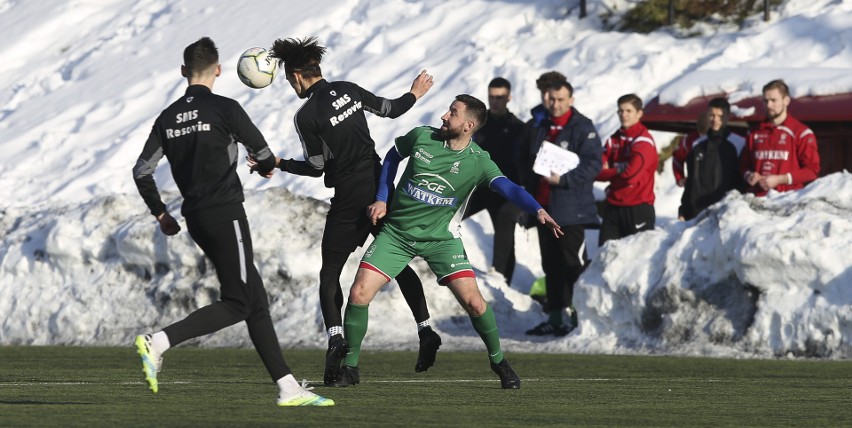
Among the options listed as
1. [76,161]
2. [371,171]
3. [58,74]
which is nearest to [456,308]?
[371,171]

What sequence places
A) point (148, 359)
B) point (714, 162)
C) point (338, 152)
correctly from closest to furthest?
point (148, 359) → point (338, 152) → point (714, 162)

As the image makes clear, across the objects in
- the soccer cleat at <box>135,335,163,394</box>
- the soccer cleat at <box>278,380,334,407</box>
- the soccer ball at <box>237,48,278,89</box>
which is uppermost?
the soccer ball at <box>237,48,278,89</box>

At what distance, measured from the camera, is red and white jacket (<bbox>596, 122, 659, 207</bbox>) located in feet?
48.1

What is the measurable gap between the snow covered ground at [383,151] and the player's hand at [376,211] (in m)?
4.38

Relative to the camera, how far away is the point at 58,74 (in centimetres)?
2856

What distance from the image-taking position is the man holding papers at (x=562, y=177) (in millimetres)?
14117

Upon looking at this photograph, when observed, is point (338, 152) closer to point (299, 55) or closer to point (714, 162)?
point (299, 55)

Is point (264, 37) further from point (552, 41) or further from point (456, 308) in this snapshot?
point (456, 308)

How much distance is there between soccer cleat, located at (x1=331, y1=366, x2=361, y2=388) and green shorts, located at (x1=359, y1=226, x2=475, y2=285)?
0.59 meters

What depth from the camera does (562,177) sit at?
1415cm

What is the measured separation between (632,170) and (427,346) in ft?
16.1

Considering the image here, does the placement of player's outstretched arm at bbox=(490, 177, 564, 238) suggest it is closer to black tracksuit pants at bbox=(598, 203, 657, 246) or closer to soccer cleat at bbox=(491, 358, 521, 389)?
soccer cleat at bbox=(491, 358, 521, 389)

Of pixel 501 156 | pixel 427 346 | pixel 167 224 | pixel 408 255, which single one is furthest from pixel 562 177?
pixel 167 224

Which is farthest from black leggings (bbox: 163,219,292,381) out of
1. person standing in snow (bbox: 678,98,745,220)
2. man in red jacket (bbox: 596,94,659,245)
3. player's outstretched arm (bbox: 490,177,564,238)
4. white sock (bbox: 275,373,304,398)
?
person standing in snow (bbox: 678,98,745,220)
